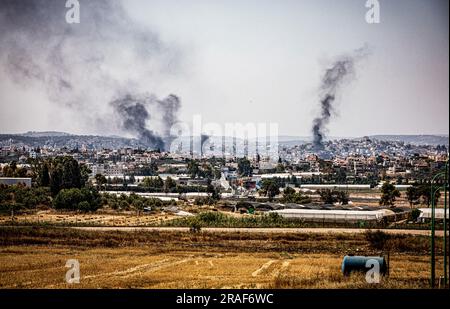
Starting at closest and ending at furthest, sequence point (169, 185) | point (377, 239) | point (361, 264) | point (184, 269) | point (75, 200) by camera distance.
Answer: point (361, 264), point (184, 269), point (377, 239), point (75, 200), point (169, 185)

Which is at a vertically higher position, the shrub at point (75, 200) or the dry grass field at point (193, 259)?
the shrub at point (75, 200)

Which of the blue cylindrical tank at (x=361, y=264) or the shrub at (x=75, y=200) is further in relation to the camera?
the shrub at (x=75, y=200)

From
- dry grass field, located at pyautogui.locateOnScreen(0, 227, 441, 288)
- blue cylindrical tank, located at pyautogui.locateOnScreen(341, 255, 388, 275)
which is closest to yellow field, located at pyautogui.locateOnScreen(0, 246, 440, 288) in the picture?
dry grass field, located at pyautogui.locateOnScreen(0, 227, 441, 288)

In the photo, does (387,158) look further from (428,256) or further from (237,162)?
(428,256)

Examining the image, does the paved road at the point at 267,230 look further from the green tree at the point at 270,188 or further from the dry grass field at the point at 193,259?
the green tree at the point at 270,188

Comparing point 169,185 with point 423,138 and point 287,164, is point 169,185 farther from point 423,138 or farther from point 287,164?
point 423,138

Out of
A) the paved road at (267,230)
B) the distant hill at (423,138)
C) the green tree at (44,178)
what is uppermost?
the distant hill at (423,138)

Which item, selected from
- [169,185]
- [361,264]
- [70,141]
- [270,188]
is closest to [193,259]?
[361,264]

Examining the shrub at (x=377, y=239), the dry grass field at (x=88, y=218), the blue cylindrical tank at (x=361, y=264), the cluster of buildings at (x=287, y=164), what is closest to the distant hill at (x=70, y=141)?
the cluster of buildings at (x=287, y=164)

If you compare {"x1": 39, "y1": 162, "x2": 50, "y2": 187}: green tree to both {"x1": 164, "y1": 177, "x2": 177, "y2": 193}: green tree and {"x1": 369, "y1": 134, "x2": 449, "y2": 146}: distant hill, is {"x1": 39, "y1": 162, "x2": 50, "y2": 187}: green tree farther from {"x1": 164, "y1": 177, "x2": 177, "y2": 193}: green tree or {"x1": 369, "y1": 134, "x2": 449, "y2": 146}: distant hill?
{"x1": 369, "y1": 134, "x2": 449, "y2": 146}: distant hill
